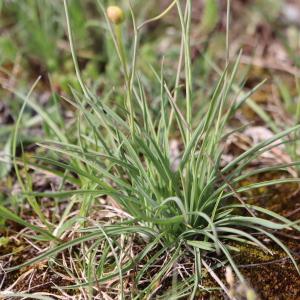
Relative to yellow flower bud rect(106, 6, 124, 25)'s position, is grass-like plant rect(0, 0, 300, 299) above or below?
below

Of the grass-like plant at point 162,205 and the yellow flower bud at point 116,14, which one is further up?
the yellow flower bud at point 116,14

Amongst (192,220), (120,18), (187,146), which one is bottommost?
(192,220)

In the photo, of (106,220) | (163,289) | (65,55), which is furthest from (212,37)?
(163,289)

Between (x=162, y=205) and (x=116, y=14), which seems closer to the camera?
(x=116, y=14)

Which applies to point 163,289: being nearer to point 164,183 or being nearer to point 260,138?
point 164,183

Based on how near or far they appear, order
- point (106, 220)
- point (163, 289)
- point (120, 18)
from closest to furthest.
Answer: point (120, 18) < point (163, 289) < point (106, 220)

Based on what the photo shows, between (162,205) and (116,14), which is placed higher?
(116,14)

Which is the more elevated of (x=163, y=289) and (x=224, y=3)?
(x=224, y=3)

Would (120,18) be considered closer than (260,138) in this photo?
Yes

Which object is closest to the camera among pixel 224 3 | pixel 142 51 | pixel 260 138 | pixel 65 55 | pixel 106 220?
pixel 106 220

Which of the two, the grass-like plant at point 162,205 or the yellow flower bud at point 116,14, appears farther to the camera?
the grass-like plant at point 162,205

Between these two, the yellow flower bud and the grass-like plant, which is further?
the grass-like plant
